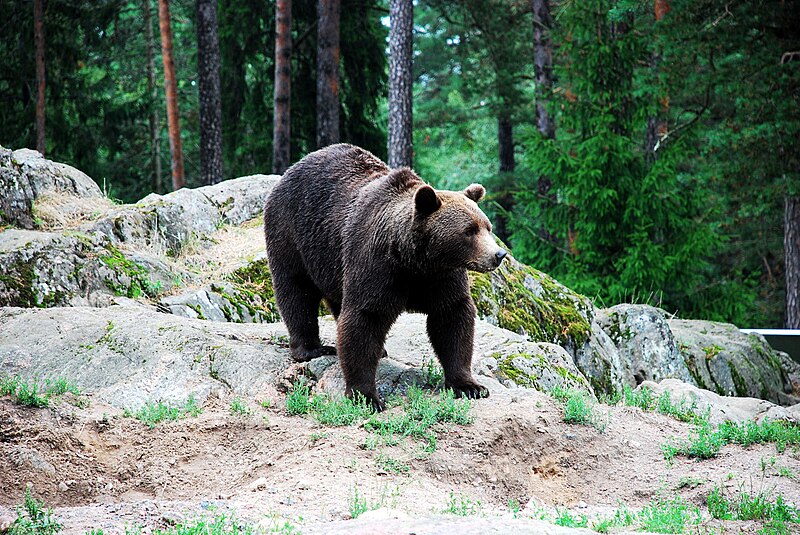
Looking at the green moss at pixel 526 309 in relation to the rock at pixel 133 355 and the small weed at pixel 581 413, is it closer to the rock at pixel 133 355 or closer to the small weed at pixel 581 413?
the small weed at pixel 581 413

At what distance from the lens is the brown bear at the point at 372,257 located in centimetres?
601

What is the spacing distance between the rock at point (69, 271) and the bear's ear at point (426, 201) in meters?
4.24

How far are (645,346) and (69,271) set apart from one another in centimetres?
710

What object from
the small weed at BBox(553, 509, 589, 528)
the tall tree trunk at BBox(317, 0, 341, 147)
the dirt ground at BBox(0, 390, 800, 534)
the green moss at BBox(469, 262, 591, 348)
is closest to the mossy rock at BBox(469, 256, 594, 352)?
the green moss at BBox(469, 262, 591, 348)

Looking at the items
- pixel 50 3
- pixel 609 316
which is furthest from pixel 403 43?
pixel 50 3

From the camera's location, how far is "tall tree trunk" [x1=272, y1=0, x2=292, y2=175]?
1814cm

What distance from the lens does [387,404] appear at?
6.35m

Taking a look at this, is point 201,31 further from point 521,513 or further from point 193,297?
point 521,513

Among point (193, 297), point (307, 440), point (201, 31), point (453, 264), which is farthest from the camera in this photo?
point (201, 31)

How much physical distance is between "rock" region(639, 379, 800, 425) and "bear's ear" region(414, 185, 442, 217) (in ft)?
9.66

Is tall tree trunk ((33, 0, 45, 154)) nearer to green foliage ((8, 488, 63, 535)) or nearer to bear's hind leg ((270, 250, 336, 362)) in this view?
bear's hind leg ((270, 250, 336, 362))

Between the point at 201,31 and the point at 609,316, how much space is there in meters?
11.1

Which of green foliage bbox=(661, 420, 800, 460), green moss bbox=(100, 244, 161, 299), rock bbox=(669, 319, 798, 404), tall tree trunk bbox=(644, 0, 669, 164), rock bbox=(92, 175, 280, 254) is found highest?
tall tree trunk bbox=(644, 0, 669, 164)

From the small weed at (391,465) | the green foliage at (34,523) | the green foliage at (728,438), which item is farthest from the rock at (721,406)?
the green foliage at (34,523)
